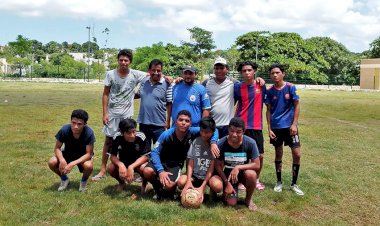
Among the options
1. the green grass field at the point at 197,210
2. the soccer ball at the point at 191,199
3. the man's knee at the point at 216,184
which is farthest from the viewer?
the man's knee at the point at 216,184

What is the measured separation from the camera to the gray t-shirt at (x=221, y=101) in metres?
6.16

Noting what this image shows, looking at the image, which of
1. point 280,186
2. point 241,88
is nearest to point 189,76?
point 241,88

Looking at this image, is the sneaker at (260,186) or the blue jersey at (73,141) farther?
the sneaker at (260,186)

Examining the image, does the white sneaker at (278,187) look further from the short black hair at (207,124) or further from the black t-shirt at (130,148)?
the black t-shirt at (130,148)

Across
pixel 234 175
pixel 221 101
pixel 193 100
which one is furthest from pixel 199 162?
pixel 221 101

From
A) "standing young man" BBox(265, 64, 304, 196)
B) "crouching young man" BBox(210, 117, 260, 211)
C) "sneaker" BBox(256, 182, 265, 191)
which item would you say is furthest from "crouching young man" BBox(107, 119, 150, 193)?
"standing young man" BBox(265, 64, 304, 196)

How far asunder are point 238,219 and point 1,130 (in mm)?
9112

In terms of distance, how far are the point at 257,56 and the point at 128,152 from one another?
6136cm

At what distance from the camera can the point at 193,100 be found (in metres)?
5.96

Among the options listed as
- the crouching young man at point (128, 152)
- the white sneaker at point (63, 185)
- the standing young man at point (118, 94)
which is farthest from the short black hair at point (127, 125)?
the white sneaker at point (63, 185)

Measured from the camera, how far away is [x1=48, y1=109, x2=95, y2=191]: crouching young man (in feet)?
19.3

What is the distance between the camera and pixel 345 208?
18.9 ft

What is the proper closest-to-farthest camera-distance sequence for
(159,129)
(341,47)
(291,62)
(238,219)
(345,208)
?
A: (238,219), (345,208), (159,129), (291,62), (341,47)

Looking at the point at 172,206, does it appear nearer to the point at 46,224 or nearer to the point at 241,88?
the point at 46,224
